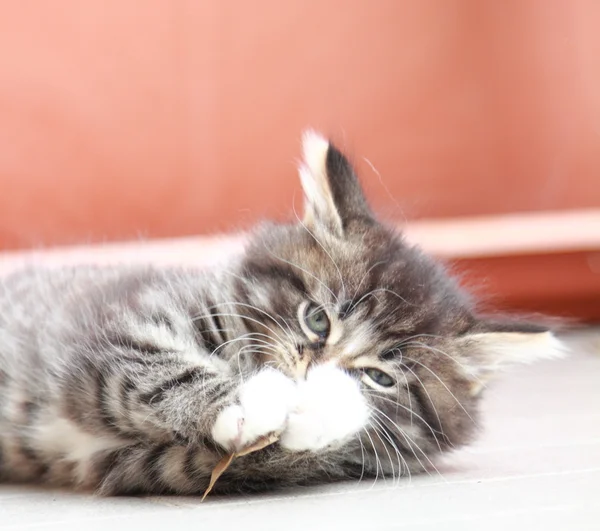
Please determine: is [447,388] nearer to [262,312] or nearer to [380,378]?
[380,378]

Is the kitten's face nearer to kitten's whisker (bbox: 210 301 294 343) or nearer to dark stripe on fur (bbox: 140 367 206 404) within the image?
kitten's whisker (bbox: 210 301 294 343)

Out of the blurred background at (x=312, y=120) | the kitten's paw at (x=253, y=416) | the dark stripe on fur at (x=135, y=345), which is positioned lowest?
the kitten's paw at (x=253, y=416)

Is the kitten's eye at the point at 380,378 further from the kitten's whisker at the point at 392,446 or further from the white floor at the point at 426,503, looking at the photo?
the white floor at the point at 426,503

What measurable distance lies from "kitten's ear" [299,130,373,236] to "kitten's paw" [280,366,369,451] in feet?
1.48

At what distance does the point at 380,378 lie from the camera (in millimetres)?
1632

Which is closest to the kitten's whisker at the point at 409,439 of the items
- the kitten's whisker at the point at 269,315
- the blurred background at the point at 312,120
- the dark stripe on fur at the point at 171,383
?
the kitten's whisker at the point at 269,315

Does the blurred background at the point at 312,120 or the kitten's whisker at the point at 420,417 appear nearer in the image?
the kitten's whisker at the point at 420,417

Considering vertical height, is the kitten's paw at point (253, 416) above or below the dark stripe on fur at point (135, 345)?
below

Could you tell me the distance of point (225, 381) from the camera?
1.49m

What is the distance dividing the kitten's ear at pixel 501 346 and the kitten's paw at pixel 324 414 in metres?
0.36

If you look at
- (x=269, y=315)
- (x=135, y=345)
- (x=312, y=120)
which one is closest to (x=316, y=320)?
(x=269, y=315)

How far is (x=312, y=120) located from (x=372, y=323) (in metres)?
1.92

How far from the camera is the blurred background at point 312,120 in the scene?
125 inches

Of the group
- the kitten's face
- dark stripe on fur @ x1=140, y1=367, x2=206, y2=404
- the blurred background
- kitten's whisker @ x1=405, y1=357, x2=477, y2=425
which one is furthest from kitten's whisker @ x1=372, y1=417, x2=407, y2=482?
the blurred background
